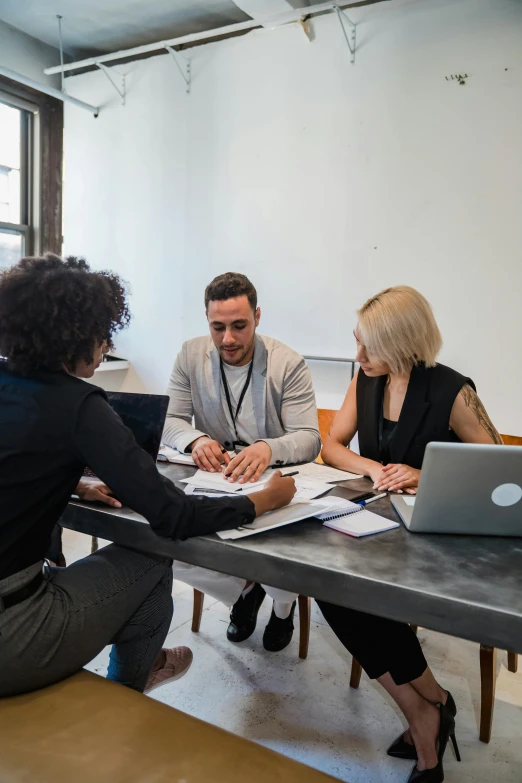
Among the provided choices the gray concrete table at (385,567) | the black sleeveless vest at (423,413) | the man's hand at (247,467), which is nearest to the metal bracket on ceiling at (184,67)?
the black sleeveless vest at (423,413)

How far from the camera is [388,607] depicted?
0.91 metres

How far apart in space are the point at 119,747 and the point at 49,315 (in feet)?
2.49

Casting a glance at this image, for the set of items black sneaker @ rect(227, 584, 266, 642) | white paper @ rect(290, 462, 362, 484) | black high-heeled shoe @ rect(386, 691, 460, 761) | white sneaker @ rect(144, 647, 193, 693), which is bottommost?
black high-heeled shoe @ rect(386, 691, 460, 761)

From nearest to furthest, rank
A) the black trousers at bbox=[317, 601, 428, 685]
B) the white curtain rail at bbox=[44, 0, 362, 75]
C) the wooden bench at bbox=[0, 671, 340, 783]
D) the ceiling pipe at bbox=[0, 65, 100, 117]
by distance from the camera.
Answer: the wooden bench at bbox=[0, 671, 340, 783] < the black trousers at bbox=[317, 601, 428, 685] < the white curtain rail at bbox=[44, 0, 362, 75] < the ceiling pipe at bbox=[0, 65, 100, 117]

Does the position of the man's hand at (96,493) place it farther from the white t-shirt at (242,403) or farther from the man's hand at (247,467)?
the white t-shirt at (242,403)

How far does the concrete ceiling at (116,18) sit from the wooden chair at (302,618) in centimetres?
309

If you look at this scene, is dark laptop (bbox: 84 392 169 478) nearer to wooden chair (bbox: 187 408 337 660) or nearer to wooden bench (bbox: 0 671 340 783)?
wooden bench (bbox: 0 671 340 783)

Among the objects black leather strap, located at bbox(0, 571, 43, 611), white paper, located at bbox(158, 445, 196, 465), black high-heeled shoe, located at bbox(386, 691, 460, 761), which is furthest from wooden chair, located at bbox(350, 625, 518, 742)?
black leather strap, located at bbox(0, 571, 43, 611)

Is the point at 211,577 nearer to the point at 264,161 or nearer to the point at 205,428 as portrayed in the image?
the point at 205,428

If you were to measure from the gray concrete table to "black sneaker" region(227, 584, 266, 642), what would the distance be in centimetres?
101

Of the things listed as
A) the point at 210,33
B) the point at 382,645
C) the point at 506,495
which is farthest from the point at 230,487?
the point at 210,33

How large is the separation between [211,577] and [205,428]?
0.57 metres

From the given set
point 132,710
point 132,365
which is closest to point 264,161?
point 132,365

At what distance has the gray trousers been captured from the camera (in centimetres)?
103
